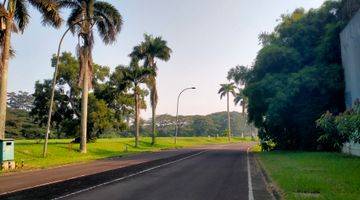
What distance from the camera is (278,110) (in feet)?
119

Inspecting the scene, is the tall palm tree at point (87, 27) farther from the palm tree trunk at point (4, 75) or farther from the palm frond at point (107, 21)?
the palm tree trunk at point (4, 75)

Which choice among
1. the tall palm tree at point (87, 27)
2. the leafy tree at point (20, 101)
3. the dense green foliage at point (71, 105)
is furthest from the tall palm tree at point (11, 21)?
the leafy tree at point (20, 101)

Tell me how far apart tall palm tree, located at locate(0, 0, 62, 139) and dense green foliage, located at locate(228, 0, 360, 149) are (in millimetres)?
19569

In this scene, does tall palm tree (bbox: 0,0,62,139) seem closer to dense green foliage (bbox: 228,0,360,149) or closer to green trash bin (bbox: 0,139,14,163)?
green trash bin (bbox: 0,139,14,163)

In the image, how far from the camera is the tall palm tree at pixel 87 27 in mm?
37750

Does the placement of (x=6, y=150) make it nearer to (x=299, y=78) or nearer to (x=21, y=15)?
(x=21, y=15)

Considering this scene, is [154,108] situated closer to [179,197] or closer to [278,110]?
[278,110]

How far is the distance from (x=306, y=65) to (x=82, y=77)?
20749 mm

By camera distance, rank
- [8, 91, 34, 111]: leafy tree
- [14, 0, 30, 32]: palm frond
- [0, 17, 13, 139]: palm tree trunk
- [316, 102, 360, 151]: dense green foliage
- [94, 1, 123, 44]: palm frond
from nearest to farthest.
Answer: [316, 102, 360, 151]: dense green foliage
[0, 17, 13, 139]: palm tree trunk
[14, 0, 30, 32]: palm frond
[94, 1, 123, 44]: palm frond
[8, 91, 34, 111]: leafy tree

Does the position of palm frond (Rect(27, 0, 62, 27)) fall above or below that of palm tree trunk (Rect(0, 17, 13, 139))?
above

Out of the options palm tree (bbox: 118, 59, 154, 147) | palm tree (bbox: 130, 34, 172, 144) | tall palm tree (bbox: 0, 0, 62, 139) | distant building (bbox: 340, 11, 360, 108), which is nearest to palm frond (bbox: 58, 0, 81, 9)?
tall palm tree (bbox: 0, 0, 62, 139)

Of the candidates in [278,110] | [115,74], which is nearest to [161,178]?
[278,110]

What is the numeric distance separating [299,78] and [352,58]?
666 centimetres

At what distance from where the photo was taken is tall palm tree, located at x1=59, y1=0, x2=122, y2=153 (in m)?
37.8
